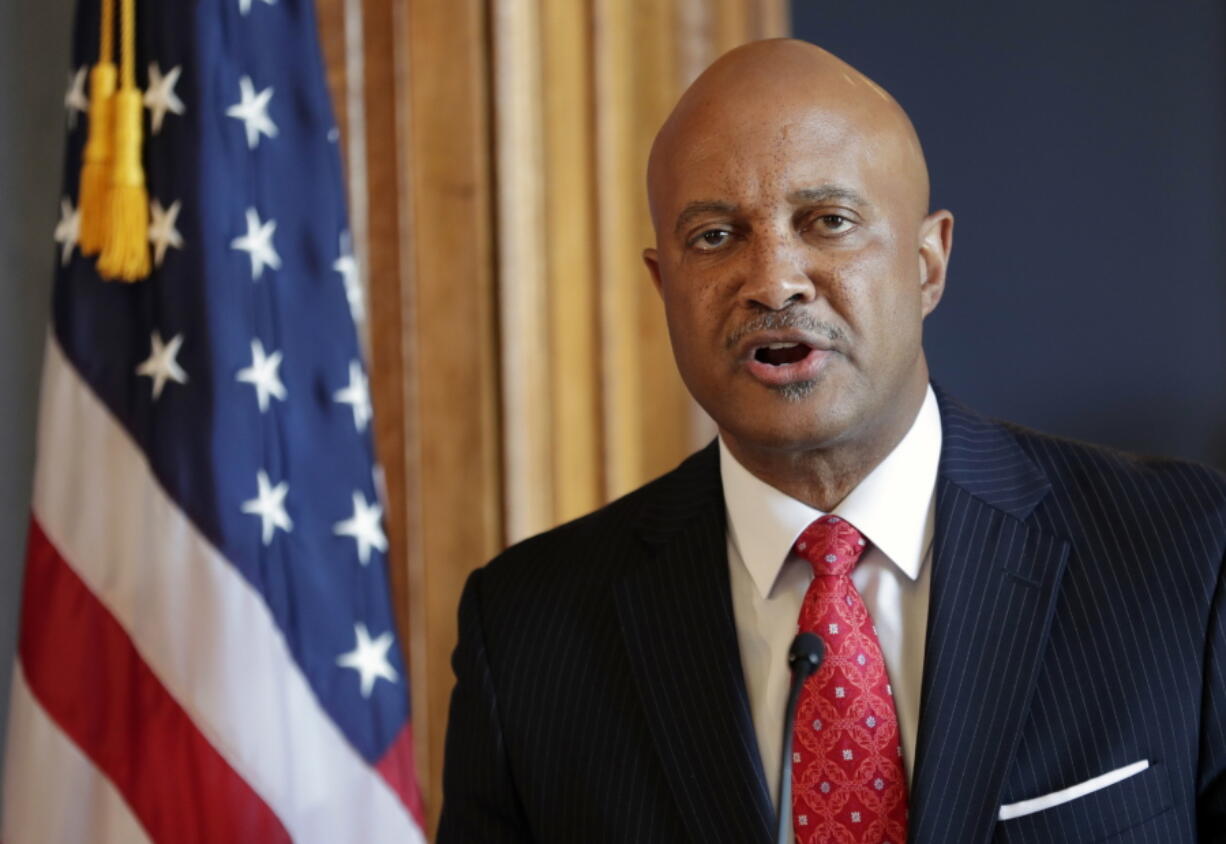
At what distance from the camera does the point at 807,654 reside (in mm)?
1257

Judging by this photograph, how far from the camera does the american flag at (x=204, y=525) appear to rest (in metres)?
1.97

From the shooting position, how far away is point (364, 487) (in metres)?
2.16

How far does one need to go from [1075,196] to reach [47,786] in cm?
252

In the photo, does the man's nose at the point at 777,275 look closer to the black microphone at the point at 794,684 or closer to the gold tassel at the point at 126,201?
the black microphone at the point at 794,684

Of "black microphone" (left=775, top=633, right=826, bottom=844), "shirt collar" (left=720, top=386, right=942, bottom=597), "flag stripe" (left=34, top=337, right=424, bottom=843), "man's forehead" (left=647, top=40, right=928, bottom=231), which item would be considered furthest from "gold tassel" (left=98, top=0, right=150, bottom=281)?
"black microphone" (left=775, top=633, right=826, bottom=844)

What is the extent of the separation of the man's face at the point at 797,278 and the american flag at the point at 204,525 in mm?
781

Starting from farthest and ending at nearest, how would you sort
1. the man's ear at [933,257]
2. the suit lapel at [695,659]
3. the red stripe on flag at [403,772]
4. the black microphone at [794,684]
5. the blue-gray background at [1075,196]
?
the blue-gray background at [1075,196] < the red stripe on flag at [403,772] < the man's ear at [933,257] < the suit lapel at [695,659] < the black microphone at [794,684]

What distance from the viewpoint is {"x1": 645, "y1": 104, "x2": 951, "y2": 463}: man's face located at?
1.44 m

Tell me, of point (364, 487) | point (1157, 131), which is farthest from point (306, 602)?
point (1157, 131)

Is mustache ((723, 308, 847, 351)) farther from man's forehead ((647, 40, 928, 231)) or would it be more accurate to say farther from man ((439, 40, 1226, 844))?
man's forehead ((647, 40, 928, 231))

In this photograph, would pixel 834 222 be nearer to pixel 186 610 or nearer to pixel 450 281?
pixel 186 610

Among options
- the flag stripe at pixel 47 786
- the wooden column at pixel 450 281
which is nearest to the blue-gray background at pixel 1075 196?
the wooden column at pixel 450 281

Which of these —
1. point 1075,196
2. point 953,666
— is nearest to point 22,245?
point 953,666

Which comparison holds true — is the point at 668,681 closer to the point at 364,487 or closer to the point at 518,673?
the point at 518,673
